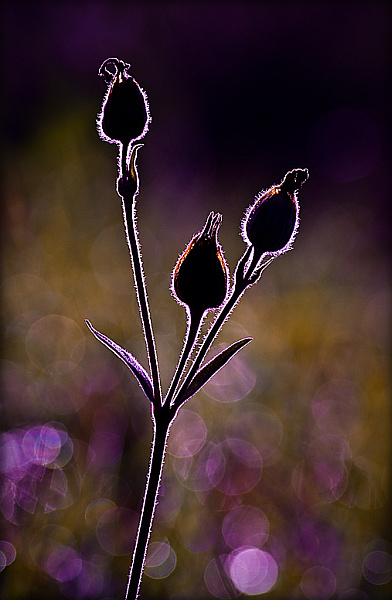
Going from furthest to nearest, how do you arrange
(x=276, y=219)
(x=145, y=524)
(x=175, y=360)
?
(x=175, y=360) < (x=276, y=219) < (x=145, y=524)

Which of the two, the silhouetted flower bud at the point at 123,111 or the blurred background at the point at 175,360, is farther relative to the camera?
the blurred background at the point at 175,360

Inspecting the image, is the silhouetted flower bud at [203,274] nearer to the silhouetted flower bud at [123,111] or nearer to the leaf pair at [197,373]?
the leaf pair at [197,373]

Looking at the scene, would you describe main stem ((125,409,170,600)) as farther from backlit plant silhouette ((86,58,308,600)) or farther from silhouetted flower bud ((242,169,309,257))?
silhouetted flower bud ((242,169,309,257))

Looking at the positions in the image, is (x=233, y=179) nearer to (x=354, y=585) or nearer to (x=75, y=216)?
(x=75, y=216)

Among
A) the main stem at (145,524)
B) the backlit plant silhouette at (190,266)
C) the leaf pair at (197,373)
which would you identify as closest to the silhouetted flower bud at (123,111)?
the backlit plant silhouette at (190,266)

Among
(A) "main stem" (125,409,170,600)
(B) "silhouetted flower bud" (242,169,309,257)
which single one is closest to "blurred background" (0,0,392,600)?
(A) "main stem" (125,409,170,600)

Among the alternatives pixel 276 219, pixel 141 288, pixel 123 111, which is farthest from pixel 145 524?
pixel 123 111

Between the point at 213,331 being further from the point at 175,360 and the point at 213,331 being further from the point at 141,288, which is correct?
the point at 175,360

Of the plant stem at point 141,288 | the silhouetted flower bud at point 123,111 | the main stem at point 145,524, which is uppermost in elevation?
the silhouetted flower bud at point 123,111
